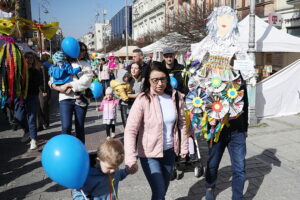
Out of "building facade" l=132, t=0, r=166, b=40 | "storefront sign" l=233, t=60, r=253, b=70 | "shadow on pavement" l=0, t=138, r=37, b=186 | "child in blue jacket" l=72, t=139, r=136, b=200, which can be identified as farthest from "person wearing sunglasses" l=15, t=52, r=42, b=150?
"building facade" l=132, t=0, r=166, b=40

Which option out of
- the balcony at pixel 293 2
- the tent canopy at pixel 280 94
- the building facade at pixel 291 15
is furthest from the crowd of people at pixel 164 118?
the building facade at pixel 291 15

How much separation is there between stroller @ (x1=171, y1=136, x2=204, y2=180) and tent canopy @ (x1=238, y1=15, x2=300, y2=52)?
4615 millimetres

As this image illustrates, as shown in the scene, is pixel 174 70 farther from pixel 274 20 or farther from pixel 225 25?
pixel 274 20

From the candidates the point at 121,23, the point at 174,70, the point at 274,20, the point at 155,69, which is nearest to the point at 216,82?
the point at 155,69

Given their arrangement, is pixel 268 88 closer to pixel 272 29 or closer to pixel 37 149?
pixel 272 29

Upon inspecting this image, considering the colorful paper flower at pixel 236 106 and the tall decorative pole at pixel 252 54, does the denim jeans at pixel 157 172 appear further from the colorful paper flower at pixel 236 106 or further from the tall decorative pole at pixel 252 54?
the tall decorative pole at pixel 252 54

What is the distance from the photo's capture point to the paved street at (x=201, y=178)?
3.56m

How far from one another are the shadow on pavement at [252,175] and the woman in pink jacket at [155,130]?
1.13 meters

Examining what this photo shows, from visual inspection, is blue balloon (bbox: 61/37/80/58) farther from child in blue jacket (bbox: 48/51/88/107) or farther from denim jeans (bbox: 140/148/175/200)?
denim jeans (bbox: 140/148/175/200)

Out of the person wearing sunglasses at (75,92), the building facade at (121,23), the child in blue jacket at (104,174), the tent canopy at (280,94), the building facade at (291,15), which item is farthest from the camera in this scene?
the building facade at (121,23)

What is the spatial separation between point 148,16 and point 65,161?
52112 millimetres

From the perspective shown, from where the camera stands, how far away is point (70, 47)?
3.77 meters

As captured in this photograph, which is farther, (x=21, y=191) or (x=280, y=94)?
(x=280, y=94)

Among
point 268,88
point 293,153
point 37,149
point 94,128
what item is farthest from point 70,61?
point 268,88
